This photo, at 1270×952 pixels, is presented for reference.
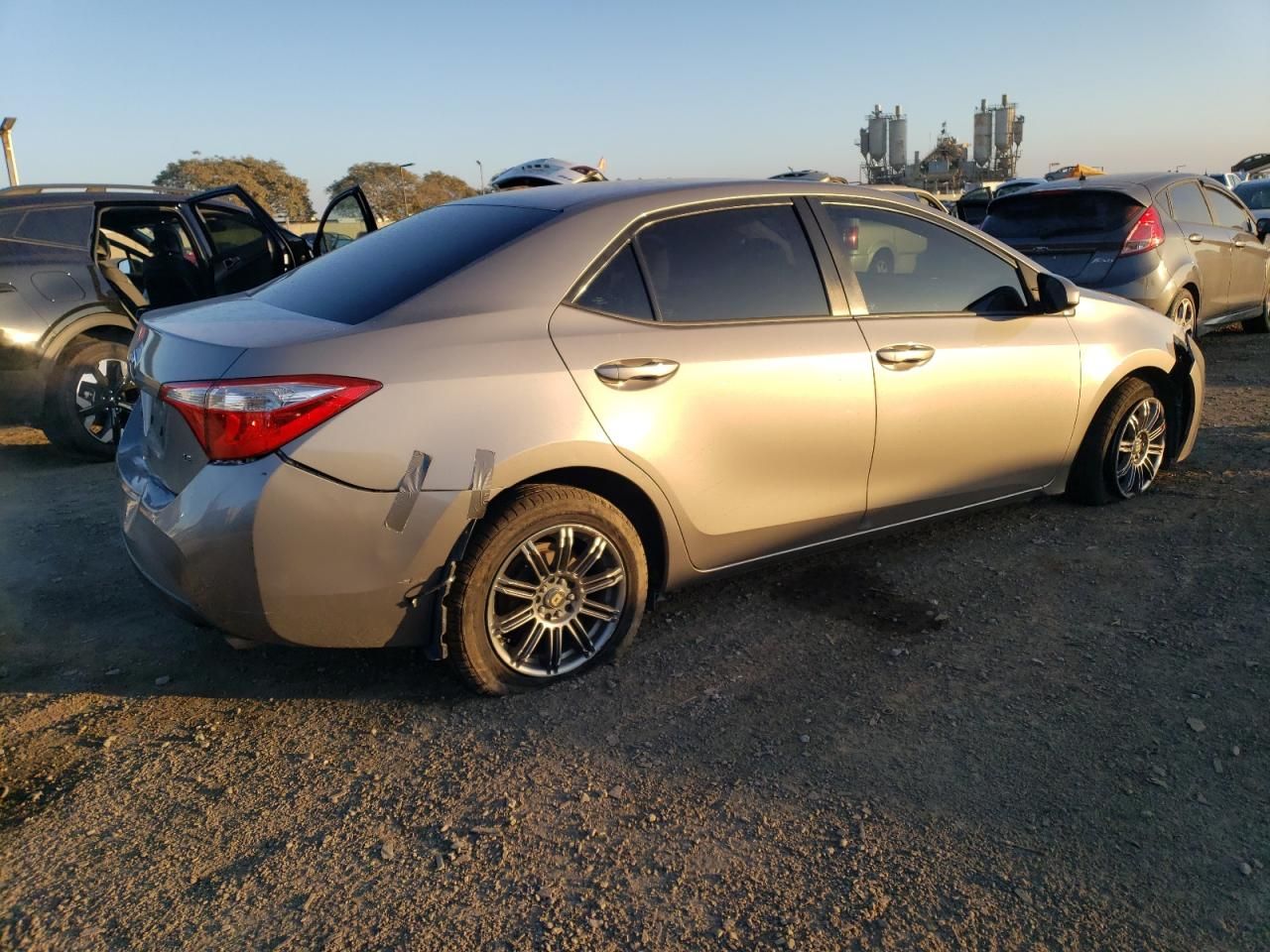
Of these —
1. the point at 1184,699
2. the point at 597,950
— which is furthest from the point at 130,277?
the point at 1184,699

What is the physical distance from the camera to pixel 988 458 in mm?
4219

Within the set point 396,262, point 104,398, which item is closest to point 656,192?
point 396,262

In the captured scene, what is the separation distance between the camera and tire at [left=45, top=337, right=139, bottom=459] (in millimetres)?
6176

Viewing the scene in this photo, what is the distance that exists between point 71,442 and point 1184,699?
625 centimetres

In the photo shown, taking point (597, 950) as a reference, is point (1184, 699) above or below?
below

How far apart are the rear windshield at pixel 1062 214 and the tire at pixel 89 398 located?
22.6ft

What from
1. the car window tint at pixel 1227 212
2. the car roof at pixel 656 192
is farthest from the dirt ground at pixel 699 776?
the car window tint at pixel 1227 212

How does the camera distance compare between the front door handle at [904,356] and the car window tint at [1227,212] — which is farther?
the car window tint at [1227,212]

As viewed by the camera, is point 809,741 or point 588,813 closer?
point 588,813

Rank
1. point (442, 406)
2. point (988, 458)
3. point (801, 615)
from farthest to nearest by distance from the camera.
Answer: point (988, 458), point (801, 615), point (442, 406)

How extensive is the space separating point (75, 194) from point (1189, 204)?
8.79 meters

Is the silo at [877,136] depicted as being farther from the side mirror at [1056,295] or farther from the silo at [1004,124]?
the side mirror at [1056,295]

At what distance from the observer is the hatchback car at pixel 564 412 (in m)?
2.80

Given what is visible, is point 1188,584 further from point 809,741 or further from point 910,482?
point 809,741
